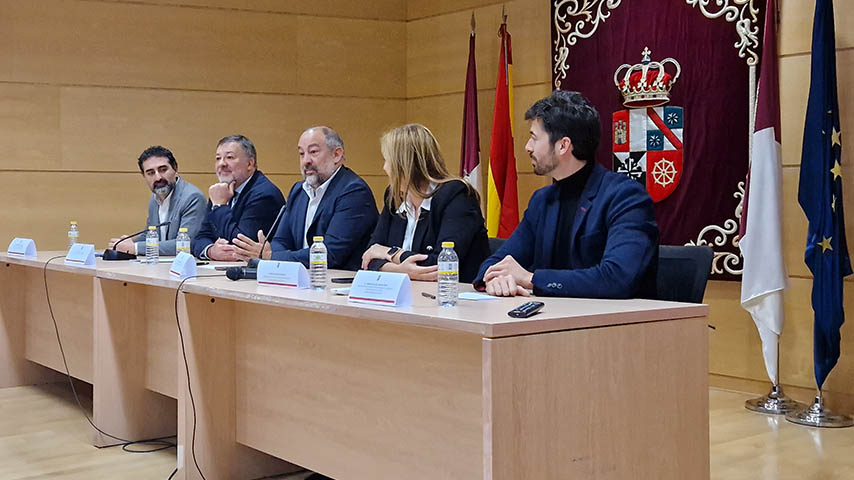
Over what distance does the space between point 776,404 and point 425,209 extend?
80.0 inches

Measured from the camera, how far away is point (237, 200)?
4.82 metres

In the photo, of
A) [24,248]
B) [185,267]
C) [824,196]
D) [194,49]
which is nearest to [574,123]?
[185,267]

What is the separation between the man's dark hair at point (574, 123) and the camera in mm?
2984

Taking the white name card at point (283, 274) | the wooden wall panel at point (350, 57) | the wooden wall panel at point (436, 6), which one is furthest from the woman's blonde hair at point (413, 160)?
the wooden wall panel at point (350, 57)

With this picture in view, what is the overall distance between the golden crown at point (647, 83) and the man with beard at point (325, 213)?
1712mm

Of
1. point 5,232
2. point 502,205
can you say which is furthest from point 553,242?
point 5,232

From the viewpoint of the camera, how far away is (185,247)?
4141 millimetres

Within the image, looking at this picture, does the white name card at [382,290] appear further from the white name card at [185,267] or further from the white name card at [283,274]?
the white name card at [185,267]

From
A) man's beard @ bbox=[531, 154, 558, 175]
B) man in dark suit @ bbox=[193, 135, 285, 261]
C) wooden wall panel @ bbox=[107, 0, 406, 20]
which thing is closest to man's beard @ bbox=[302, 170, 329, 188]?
man in dark suit @ bbox=[193, 135, 285, 261]

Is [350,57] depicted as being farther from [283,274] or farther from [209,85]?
[283,274]

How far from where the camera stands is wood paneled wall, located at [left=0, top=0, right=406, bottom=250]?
5.93 metres

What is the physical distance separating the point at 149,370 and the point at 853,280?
10.4 ft

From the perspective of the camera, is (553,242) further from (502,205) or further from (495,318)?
(502,205)

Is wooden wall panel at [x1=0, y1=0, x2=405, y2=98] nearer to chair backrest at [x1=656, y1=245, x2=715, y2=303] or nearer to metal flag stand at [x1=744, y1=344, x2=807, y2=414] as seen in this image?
metal flag stand at [x1=744, y1=344, x2=807, y2=414]
